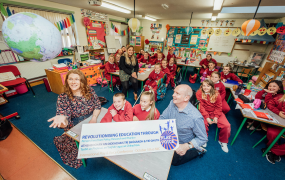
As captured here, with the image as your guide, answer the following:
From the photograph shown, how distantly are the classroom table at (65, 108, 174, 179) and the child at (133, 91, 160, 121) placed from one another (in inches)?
22.8

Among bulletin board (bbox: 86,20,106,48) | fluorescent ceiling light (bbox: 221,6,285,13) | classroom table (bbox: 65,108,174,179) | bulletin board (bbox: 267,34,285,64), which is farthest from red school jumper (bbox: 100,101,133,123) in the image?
bulletin board (bbox: 267,34,285,64)

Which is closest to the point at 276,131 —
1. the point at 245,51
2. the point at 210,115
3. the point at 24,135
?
the point at 210,115

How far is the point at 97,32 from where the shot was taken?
20.8 feet

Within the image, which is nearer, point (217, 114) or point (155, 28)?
point (217, 114)

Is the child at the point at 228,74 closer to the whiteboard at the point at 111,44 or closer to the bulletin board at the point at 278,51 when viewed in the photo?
the bulletin board at the point at 278,51

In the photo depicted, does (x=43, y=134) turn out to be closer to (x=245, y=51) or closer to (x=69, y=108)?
(x=69, y=108)

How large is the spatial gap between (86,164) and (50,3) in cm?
578

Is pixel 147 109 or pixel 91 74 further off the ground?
pixel 147 109

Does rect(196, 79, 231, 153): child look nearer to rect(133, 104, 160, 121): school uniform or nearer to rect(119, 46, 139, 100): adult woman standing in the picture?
rect(133, 104, 160, 121): school uniform

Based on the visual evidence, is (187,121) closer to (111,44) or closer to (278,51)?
(278,51)

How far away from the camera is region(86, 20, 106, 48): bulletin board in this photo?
19.6 ft

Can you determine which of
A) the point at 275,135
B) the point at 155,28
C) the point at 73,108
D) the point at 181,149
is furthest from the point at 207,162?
the point at 155,28

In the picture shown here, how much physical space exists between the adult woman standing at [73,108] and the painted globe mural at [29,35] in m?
0.49

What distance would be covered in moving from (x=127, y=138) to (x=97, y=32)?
6.81 m
